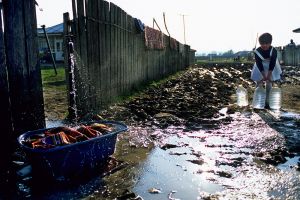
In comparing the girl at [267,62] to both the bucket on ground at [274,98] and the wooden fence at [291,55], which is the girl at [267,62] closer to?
the bucket on ground at [274,98]

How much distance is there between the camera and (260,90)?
919 centimetres

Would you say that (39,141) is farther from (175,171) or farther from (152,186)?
(175,171)

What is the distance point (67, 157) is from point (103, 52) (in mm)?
4993

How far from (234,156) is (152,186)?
5.40ft

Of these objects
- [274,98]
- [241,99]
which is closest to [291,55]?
[241,99]

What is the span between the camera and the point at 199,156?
526 centimetres

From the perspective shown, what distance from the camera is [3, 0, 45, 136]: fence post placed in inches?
206

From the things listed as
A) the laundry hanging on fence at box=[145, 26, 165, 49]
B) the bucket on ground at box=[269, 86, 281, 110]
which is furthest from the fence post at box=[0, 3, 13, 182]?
the laundry hanging on fence at box=[145, 26, 165, 49]

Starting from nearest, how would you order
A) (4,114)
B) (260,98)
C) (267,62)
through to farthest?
1. (4,114)
2. (267,62)
3. (260,98)

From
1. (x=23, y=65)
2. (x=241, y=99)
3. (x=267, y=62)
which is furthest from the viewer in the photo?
(x=241, y=99)

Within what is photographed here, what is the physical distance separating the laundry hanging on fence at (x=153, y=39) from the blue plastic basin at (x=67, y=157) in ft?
34.5

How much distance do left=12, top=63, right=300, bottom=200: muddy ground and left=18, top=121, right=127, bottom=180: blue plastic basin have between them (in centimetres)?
24

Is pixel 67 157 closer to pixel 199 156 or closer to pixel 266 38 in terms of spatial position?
pixel 199 156

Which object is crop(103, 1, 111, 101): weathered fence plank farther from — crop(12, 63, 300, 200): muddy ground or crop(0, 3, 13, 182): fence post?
crop(0, 3, 13, 182): fence post
